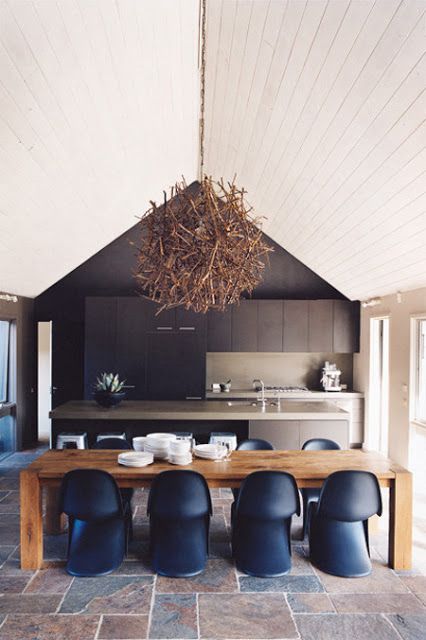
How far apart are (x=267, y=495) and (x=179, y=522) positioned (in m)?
0.71

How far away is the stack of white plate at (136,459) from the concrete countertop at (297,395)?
3791 mm

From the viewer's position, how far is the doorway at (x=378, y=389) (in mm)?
7285

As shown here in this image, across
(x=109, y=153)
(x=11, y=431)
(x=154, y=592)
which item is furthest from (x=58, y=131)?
(x=11, y=431)

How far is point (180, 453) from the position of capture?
386 cm

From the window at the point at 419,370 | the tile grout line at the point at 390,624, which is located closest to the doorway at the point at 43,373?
the window at the point at 419,370

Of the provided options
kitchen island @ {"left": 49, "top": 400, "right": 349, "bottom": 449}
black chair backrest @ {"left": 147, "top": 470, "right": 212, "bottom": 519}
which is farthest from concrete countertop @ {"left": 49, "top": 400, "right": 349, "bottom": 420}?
black chair backrest @ {"left": 147, "top": 470, "right": 212, "bottom": 519}

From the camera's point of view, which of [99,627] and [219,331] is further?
[219,331]

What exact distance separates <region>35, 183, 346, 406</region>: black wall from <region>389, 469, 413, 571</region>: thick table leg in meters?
4.74

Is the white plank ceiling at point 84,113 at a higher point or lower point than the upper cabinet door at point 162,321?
higher

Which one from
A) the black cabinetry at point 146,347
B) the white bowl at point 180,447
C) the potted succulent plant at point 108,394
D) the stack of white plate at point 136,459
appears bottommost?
the stack of white plate at point 136,459

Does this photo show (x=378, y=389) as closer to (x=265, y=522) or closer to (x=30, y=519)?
(x=265, y=522)

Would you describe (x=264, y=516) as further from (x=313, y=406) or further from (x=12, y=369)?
(x=12, y=369)

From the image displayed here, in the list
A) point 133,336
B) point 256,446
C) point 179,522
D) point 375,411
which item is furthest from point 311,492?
point 133,336

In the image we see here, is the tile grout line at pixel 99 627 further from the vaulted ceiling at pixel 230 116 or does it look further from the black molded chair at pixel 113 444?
the vaulted ceiling at pixel 230 116
